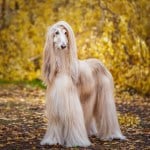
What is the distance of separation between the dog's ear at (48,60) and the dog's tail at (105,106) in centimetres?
70

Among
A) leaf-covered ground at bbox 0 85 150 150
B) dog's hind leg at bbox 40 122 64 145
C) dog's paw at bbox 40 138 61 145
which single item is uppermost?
dog's hind leg at bbox 40 122 64 145

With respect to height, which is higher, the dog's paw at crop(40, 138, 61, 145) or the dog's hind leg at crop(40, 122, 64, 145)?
the dog's hind leg at crop(40, 122, 64, 145)

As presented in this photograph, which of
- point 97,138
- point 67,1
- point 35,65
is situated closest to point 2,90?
point 35,65

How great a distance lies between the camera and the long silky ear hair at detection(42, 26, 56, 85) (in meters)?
6.99

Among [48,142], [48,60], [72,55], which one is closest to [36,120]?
[48,142]

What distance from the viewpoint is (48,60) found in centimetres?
706

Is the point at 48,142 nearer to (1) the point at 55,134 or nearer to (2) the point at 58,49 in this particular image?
(1) the point at 55,134

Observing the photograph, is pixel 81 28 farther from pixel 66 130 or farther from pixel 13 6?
pixel 66 130

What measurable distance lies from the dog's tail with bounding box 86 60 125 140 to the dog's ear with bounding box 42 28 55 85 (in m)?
0.70

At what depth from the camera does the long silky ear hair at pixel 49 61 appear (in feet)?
22.9

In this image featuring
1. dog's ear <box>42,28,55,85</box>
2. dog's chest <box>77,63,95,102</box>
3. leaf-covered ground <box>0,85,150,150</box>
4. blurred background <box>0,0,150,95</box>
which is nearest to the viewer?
dog's ear <box>42,28,55,85</box>

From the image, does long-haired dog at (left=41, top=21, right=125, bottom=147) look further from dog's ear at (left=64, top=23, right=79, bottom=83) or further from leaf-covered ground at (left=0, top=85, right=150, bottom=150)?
leaf-covered ground at (left=0, top=85, right=150, bottom=150)

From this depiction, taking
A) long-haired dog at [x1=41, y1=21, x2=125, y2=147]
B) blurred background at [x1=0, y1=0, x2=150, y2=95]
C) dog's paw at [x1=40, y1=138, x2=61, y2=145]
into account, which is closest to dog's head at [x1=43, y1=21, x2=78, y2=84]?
long-haired dog at [x1=41, y1=21, x2=125, y2=147]

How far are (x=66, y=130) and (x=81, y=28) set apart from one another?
7940mm
